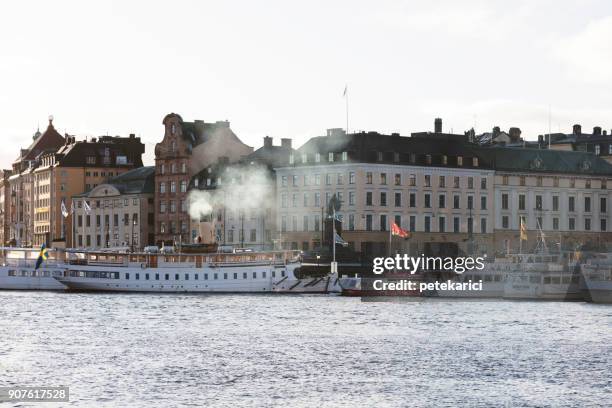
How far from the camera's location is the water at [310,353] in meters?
67.8

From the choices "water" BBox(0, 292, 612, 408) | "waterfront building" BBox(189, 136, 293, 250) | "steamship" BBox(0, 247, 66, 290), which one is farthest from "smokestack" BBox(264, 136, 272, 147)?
"water" BBox(0, 292, 612, 408)

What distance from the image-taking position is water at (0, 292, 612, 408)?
67.8m

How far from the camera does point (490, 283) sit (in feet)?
436

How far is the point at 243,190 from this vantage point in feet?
631

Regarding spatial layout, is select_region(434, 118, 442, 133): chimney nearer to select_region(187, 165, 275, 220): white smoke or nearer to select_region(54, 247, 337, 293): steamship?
select_region(187, 165, 275, 220): white smoke

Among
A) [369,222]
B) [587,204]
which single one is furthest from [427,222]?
[587,204]

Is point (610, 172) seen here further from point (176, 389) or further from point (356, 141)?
point (176, 389)

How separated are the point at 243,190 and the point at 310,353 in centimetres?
10886

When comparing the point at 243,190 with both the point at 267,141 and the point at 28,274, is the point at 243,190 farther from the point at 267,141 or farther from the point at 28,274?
the point at 28,274

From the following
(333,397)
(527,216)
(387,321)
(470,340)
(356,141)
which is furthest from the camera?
(527,216)

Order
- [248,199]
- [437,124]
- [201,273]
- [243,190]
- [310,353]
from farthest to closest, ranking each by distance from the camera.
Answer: [437,124] → [243,190] → [248,199] → [201,273] → [310,353]

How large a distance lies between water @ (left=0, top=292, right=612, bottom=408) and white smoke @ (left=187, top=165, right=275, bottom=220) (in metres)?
64.9

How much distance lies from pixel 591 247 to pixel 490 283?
5162 cm

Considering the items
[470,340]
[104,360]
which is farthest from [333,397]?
[470,340]
